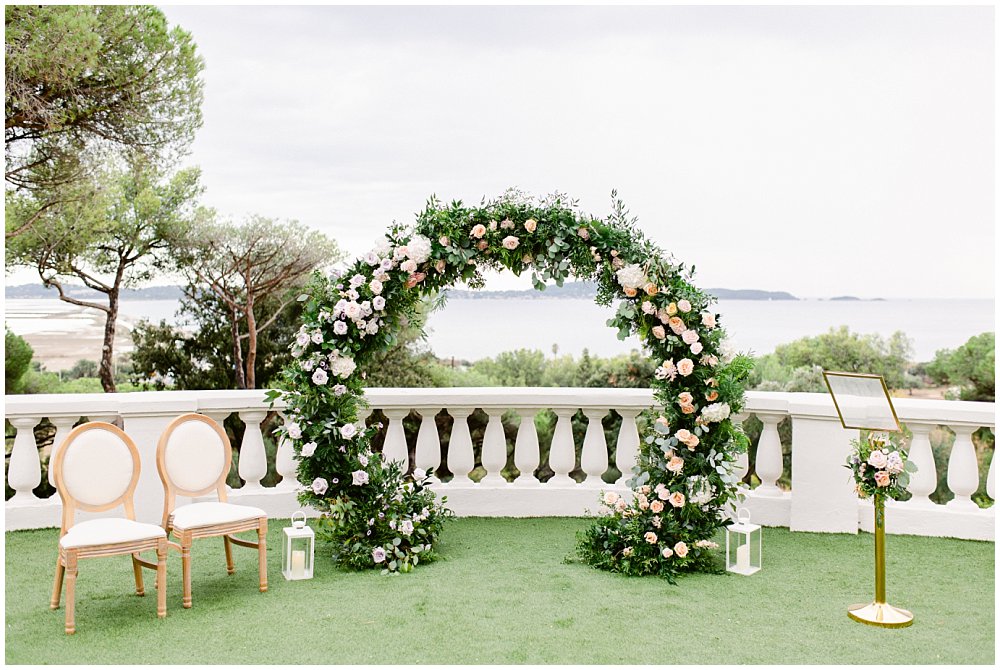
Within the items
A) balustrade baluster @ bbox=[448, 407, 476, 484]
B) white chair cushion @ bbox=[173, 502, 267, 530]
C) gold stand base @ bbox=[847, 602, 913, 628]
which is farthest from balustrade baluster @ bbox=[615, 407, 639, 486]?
white chair cushion @ bbox=[173, 502, 267, 530]

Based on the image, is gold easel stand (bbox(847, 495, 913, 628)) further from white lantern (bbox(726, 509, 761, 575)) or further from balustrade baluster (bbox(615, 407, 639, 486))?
balustrade baluster (bbox(615, 407, 639, 486))

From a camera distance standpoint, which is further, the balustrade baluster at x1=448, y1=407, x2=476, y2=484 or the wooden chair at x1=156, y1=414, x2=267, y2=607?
the balustrade baluster at x1=448, y1=407, x2=476, y2=484

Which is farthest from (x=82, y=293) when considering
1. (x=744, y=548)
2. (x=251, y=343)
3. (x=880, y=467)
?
(x=880, y=467)

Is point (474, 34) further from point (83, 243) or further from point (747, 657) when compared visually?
point (747, 657)

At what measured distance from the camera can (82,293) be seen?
1427cm

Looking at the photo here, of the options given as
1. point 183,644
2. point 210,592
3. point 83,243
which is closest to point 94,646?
point 183,644

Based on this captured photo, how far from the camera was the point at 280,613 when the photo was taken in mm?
4086

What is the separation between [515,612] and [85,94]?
10.1 metres

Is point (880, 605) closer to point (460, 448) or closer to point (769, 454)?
point (769, 454)

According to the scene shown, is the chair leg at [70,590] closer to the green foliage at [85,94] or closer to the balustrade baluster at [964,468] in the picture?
the balustrade baluster at [964,468]

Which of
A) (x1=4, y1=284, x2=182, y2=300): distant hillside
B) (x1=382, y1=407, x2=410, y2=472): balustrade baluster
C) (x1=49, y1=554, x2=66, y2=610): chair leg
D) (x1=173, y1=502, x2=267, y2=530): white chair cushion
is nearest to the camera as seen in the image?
(x1=49, y1=554, x2=66, y2=610): chair leg

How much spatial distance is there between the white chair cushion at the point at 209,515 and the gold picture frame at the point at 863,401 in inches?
114

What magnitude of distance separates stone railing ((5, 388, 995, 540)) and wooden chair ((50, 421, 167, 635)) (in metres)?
1.23

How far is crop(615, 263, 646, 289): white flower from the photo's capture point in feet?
15.5
